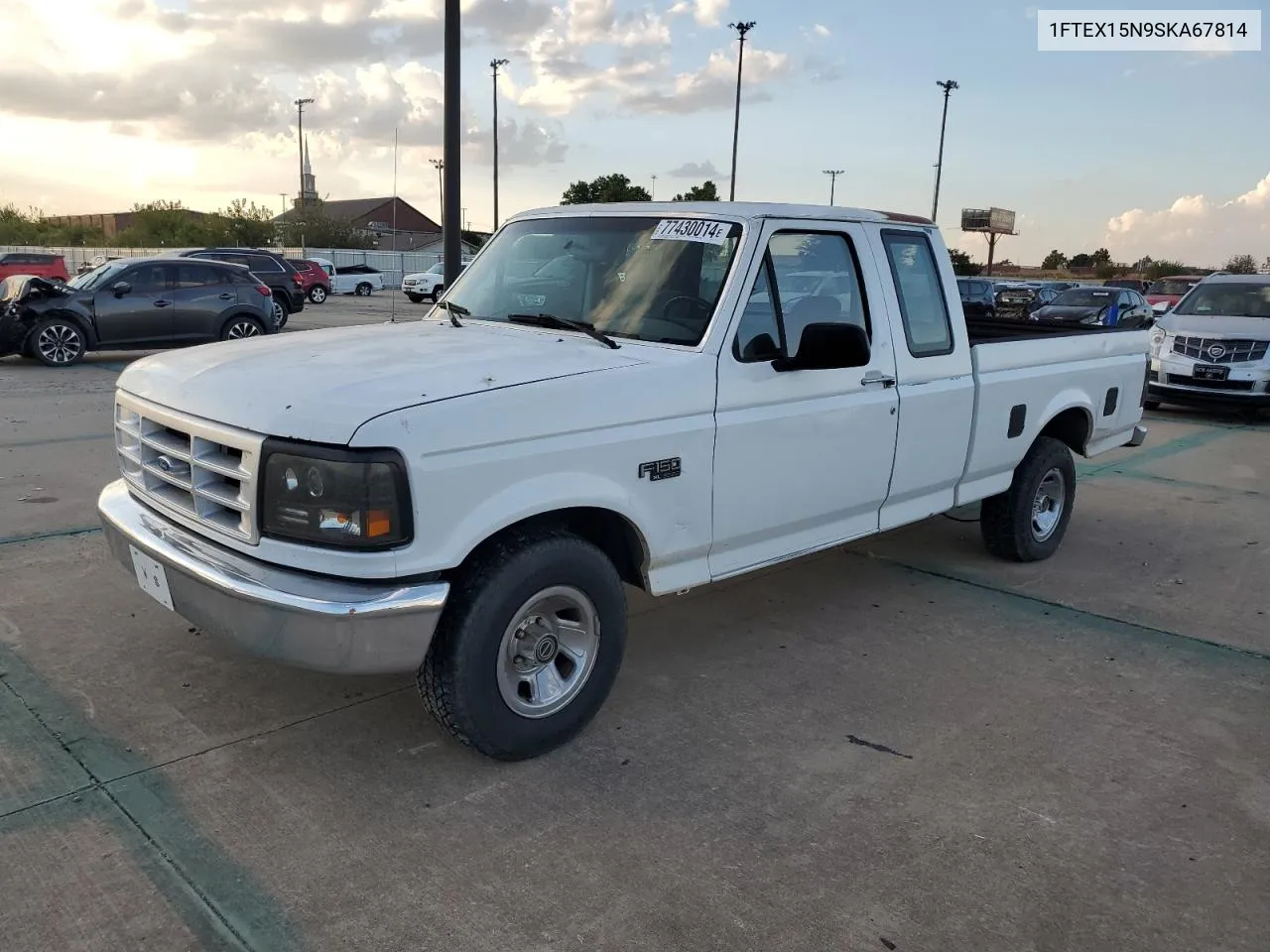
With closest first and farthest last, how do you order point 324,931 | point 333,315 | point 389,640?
point 324,931 < point 389,640 < point 333,315

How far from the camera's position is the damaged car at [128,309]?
13633 mm

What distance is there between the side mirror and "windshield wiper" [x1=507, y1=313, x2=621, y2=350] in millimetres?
733

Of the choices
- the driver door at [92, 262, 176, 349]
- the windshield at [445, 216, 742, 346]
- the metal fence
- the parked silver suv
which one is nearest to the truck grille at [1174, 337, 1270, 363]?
the parked silver suv

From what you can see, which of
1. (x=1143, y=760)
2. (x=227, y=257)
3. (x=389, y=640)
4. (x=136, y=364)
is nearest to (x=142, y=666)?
(x=136, y=364)

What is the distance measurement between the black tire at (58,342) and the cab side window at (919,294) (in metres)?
12.8

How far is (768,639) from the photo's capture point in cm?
476

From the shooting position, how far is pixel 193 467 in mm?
3299

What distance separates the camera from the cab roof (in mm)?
4164

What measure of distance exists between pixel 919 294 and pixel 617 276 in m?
1.63

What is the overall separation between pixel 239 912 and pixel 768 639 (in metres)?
2.72

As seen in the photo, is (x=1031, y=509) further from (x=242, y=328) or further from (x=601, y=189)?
(x=601, y=189)

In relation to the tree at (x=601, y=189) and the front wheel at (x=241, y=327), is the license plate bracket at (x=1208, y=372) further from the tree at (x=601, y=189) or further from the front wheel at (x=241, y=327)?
the tree at (x=601, y=189)

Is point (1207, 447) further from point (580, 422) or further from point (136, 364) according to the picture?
point (136, 364)

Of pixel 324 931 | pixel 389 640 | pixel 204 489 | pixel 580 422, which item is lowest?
pixel 324 931
